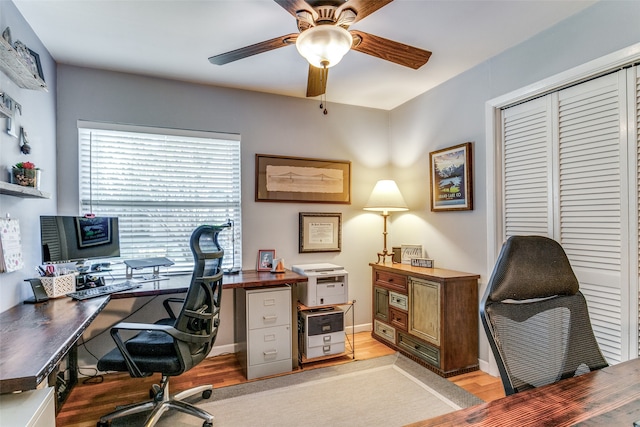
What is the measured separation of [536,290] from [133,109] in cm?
316

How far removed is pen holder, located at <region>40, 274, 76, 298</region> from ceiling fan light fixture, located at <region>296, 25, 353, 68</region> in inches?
80.2

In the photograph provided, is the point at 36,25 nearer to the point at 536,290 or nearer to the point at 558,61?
the point at 536,290

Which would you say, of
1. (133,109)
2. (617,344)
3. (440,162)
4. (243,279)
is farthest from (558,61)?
(133,109)

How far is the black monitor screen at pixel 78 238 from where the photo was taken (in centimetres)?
218

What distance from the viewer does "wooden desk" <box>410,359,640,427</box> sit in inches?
32.4

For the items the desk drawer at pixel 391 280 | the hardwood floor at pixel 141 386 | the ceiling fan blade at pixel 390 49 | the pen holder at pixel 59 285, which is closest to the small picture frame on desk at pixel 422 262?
the desk drawer at pixel 391 280

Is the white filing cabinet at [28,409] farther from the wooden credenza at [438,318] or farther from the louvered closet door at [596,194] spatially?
the louvered closet door at [596,194]

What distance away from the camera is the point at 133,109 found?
113 inches

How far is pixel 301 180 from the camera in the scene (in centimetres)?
346

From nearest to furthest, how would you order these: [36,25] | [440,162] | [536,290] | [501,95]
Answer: [536,290]
[36,25]
[501,95]
[440,162]

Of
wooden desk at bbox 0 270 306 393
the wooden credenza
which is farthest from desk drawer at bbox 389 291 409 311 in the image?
wooden desk at bbox 0 270 306 393

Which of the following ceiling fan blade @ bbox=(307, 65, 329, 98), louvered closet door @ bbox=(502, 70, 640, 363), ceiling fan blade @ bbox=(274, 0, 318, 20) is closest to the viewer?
ceiling fan blade @ bbox=(274, 0, 318, 20)

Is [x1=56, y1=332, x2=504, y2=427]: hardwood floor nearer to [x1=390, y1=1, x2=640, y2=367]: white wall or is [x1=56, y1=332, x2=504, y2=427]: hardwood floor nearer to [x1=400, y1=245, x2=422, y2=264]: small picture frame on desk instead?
[x1=390, y1=1, x2=640, y2=367]: white wall

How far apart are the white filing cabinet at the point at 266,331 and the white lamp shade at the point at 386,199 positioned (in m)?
1.29
